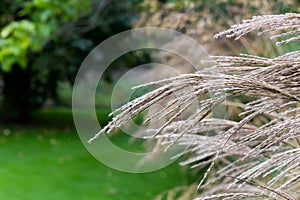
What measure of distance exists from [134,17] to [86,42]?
264 centimetres

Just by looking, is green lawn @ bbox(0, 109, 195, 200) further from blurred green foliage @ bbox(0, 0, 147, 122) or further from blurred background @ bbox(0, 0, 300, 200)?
blurred green foliage @ bbox(0, 0, 147, 122)

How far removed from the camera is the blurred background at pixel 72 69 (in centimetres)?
401

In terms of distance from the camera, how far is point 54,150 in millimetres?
8625

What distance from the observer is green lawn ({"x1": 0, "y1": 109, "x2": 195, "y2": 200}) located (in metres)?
5.96

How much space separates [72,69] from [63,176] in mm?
3136

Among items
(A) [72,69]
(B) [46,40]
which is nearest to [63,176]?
(B) [46,40]

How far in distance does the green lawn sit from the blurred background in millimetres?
11

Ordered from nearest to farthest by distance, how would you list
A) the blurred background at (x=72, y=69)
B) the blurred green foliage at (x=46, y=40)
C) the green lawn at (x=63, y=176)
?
1. the blurred green foliage at (x=46, y=40)
2. the blurred background at (x=72, y=69)
3. the green lawn at (x=63, y=176)

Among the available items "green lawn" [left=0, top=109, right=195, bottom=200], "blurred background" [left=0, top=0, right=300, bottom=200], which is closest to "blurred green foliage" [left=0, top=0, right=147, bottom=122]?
"blurred background" [left=0, top=0, right=300, bottom=200]

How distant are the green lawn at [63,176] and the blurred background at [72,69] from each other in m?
0.01

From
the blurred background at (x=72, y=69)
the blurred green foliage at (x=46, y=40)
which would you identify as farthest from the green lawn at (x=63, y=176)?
the blurred green foliage at (x=46, y=40)

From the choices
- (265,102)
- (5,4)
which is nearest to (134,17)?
(5,4)

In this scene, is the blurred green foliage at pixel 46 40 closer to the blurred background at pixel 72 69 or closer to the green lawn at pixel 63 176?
the blurred background at pixel 72 69

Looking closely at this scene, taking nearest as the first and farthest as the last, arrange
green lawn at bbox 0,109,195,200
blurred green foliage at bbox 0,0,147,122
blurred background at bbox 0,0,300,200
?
blurred green foliage at bbox 0,0,147,122 < blurred background at bbox 0,0,300,200 < green lawn at bbox 0,109,195,200
